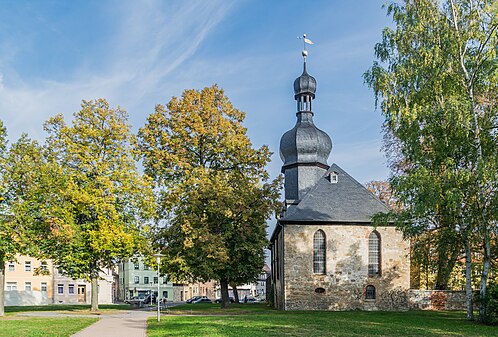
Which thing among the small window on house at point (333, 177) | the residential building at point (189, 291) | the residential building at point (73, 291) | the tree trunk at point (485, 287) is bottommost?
the residential building at point (189, 291)

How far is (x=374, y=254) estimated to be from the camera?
31094 mm

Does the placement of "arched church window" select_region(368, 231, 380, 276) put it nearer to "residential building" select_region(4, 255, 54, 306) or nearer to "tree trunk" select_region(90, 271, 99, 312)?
"tree trunk" select_region(90, 271, 99, 312)

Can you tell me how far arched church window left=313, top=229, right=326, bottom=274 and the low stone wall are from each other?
531 centimetres

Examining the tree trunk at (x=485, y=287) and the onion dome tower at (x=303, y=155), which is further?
the onion dome tower at (x=303, y=155)

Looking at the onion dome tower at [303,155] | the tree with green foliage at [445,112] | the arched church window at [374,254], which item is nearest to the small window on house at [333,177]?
the onion dome tower at [303,155]

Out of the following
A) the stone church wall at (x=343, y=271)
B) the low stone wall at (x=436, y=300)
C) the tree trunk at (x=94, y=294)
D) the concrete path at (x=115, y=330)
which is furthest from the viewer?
the stone church wall at (x=343, y=271)

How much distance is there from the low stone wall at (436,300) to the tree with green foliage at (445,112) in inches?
355

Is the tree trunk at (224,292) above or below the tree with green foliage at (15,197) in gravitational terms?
below

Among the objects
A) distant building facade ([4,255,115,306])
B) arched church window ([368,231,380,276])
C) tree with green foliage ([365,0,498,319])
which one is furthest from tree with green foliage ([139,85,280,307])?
distant building facade ([4,255,115,306])

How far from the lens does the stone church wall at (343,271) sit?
30.1 meters

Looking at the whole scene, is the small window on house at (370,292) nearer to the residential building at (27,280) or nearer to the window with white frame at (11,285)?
the residential building at (27,280)

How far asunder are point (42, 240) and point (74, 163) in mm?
4616

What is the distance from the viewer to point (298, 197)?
34.9 m

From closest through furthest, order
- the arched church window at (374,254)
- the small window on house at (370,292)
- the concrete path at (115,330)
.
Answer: the concrete path at (115,330), the small window on house at (370,292), the arched church window at (374,254)
